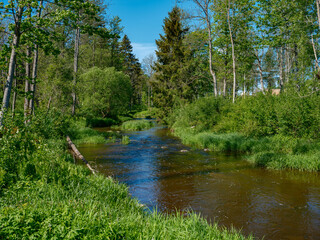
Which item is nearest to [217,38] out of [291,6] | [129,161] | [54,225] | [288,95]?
[291,6]

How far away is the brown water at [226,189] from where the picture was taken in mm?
6840

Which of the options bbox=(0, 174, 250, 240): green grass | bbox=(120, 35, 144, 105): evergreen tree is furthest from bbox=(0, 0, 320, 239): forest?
bbox=(120, 35, 144, 105): evergreen tree

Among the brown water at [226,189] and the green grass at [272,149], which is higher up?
the green grass at [272,149]

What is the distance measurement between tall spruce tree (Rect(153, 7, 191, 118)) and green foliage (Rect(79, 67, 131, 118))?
5.90 meters

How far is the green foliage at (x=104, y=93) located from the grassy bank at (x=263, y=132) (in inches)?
708

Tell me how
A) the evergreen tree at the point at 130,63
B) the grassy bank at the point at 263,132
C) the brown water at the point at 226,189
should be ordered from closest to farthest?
the brown water at the point at 226,189 < the grassy bank at the point at 263,132 < the evergreen tree at the point at 130,63

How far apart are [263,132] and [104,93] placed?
26426 mm

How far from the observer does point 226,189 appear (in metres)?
9.51

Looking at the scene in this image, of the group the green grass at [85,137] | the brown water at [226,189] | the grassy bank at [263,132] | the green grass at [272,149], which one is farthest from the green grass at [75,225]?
the green grass at [85,137]

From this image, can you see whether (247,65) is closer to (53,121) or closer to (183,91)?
(183,91)

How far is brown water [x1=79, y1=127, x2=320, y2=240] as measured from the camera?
684 cm

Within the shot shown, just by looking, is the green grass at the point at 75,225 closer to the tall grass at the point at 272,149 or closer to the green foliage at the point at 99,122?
the tall grass at the point at 272,149

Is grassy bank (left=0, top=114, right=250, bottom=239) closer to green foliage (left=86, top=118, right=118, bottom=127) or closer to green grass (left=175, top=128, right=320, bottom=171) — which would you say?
green grass (left=175, top=128, right=320, bottom=171)

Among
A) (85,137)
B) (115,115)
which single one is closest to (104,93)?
(115,115)
